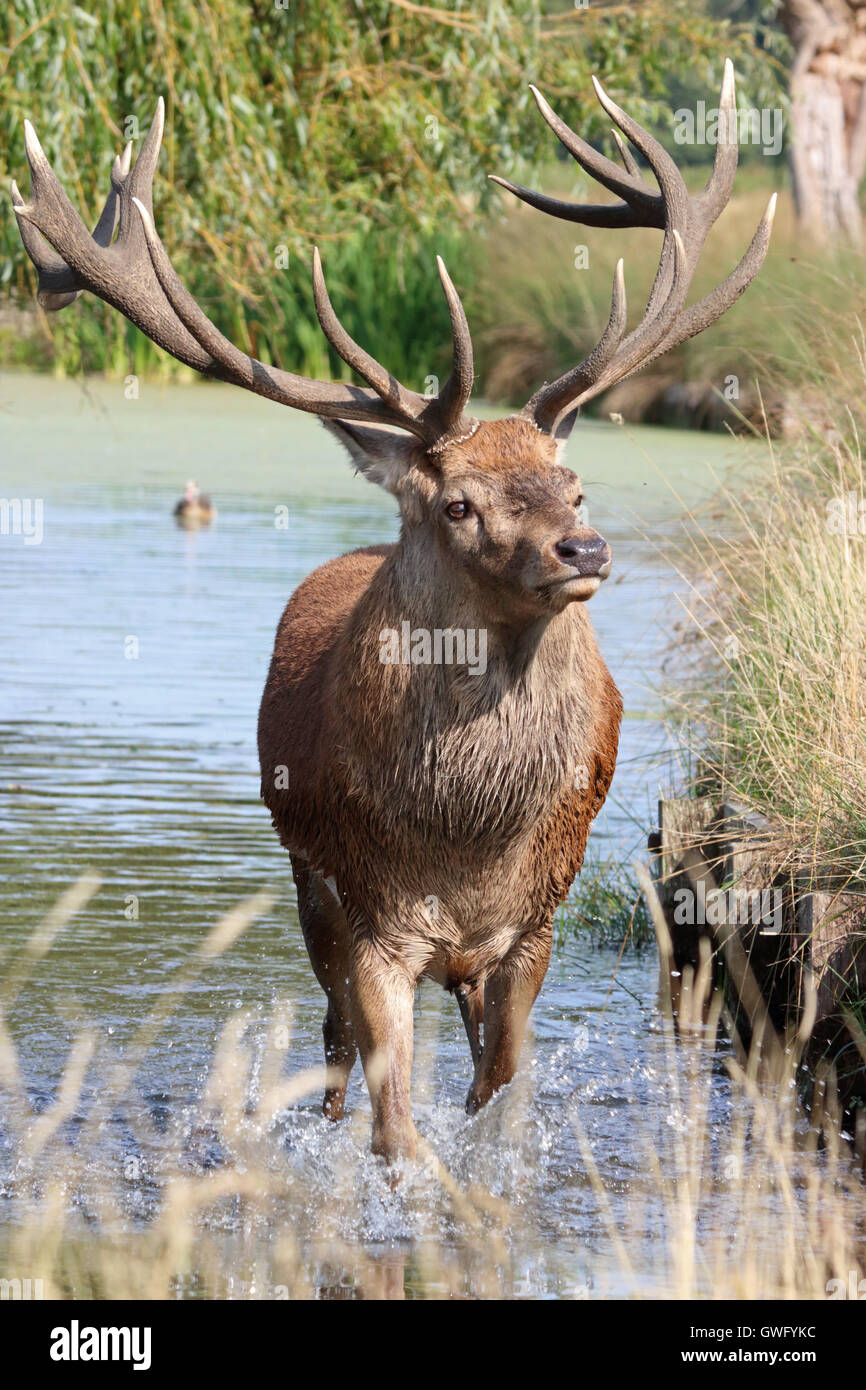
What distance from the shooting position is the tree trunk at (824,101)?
967 inches

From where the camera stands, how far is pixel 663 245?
570 cm

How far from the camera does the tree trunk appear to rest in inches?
967

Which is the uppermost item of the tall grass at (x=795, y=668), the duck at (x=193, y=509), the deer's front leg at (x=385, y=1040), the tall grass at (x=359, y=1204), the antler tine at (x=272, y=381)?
the antler tine at (x=272, y=381)

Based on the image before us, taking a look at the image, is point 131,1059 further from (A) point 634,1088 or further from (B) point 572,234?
(B) point 572,234

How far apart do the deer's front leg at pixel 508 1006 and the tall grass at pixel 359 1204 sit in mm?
88

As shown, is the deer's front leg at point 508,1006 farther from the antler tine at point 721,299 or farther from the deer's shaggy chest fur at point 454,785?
the antler tine at point 721,299

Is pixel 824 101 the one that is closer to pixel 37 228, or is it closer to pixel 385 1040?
pixel 37 228

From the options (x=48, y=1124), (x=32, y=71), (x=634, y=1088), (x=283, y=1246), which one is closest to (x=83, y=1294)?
(x=283, y=1246)

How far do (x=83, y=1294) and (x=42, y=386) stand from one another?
2051 centimetres

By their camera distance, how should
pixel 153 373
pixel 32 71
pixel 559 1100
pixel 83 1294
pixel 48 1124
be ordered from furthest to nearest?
1. pixel 153 373
2. pixel 32 71
3. pixel 559 1100
4. pixel 48 1124
5. pixel 83 1294

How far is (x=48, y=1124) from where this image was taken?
5176 mm

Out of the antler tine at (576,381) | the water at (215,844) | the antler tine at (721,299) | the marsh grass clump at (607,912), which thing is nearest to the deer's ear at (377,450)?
the antler tine at (576,381)

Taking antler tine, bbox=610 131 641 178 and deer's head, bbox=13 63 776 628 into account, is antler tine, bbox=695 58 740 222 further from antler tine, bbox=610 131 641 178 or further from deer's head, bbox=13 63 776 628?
antler tine, bbox=610 131 641 178

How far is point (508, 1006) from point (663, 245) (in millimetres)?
2099
